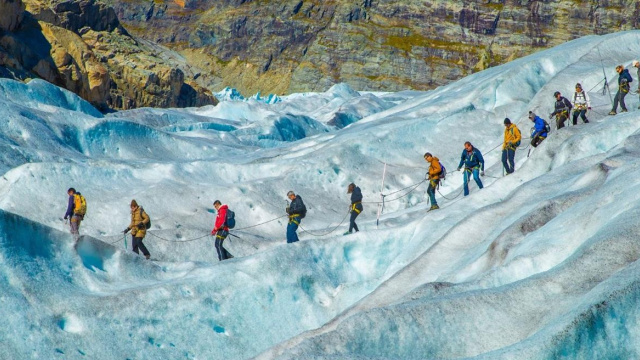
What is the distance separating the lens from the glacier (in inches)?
436

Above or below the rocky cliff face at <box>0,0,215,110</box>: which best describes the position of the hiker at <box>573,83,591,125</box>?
above

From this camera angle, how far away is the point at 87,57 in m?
57.3

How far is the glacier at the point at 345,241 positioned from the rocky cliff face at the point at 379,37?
12426 centimetres

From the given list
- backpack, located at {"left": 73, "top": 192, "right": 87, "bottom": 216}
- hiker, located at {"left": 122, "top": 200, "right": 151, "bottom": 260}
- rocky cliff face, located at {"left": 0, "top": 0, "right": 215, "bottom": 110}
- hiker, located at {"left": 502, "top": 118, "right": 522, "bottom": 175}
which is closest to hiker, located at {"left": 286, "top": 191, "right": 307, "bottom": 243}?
hiker, located at {"left": 122, "top": 200, "right": 151, "bottom": 260}

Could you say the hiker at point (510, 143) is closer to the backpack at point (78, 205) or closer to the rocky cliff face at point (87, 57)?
the backpack at point (78, 205)

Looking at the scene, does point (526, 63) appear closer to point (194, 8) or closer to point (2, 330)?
point (2, 330)

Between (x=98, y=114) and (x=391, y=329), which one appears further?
(x=98, y=114)

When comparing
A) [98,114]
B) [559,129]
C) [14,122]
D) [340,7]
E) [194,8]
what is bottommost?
[194,8]

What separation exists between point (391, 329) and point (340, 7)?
541 ft

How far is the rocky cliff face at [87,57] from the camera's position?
5047cm

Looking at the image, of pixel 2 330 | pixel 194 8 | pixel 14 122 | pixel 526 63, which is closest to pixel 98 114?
pixel 14 122

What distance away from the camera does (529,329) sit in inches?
425

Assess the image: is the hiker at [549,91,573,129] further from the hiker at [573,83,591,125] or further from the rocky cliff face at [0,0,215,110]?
the rocky cliff face at [0,0,215,110]

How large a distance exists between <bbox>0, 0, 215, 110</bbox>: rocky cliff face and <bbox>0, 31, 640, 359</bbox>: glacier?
11916mm
